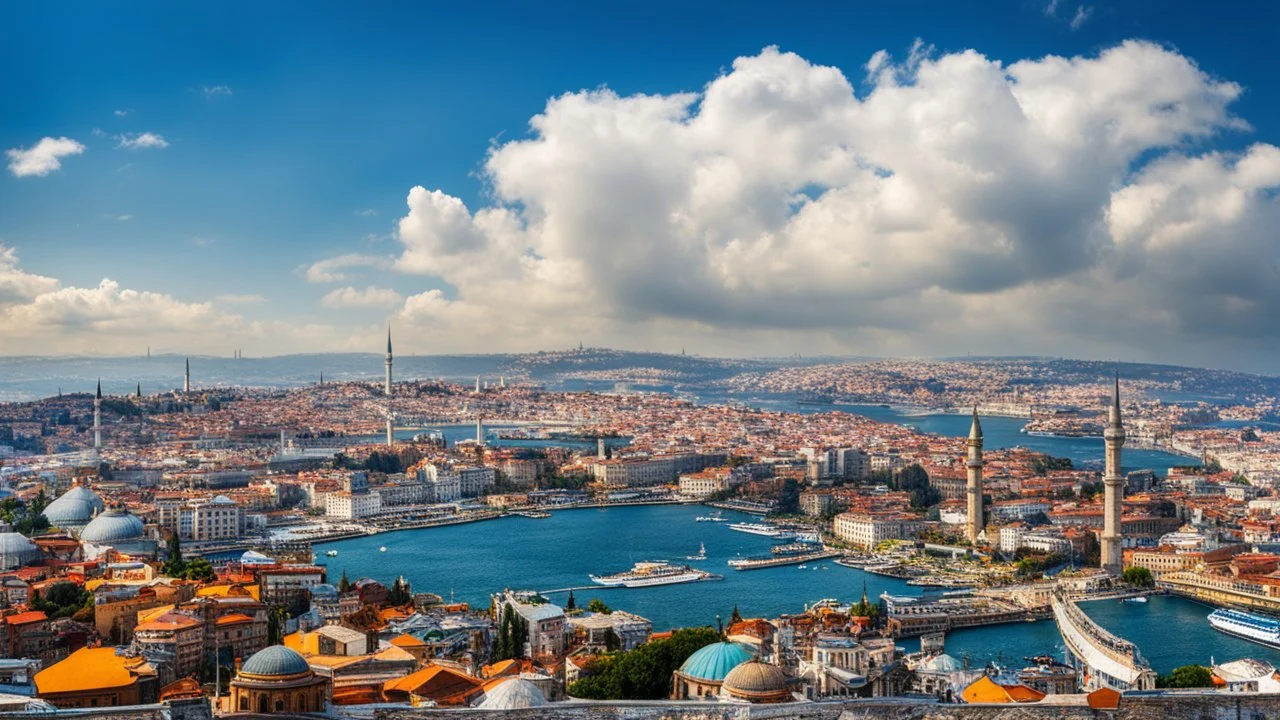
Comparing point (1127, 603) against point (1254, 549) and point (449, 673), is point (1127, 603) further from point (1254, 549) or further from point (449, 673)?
point (449, 673)

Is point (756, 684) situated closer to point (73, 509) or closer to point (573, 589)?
point (573, 589)

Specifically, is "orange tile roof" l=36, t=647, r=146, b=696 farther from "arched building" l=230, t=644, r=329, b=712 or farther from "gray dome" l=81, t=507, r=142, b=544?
"gray dome" l=81, t=507, r=142, b=544

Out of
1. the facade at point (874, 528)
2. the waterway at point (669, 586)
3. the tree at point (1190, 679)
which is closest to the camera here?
the tree at point (1190, 679)

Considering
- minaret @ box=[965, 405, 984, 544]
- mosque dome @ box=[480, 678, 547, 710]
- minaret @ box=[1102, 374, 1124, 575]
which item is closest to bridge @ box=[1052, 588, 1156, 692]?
mosque dome @ box=[480, 678, 547, 710]

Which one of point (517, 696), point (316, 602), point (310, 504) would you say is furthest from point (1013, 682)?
point (310, 504)

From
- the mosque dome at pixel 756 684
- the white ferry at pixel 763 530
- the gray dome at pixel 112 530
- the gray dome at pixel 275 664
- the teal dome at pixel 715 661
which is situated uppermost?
the gray dome at pixel 275 664

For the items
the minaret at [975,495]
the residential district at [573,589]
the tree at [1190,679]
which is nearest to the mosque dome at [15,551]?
the residential district at [573,589]

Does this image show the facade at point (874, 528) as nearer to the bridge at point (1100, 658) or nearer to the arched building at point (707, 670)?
the bridge at point (1100, 658)
